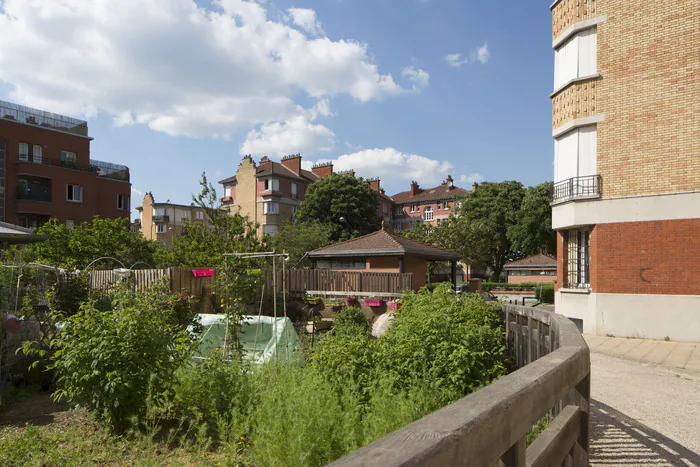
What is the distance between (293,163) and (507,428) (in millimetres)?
60402

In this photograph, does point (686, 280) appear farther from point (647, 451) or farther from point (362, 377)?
point (362, 377)

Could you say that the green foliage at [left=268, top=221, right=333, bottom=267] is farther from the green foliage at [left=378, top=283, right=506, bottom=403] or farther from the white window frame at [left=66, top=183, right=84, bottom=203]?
the green foliage at [left=378, top=283, right=506, bottom=403]

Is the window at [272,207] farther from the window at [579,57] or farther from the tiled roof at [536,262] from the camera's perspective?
the window at [579,57]

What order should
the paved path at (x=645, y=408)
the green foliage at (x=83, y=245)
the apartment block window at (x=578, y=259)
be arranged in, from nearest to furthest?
the paved path at (x=645, y=408) < the apartment block window at (x=578, y=259) < the green foliage at (x=83, y=245)

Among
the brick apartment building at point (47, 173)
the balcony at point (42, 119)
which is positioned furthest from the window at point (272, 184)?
the balcony at point (42, 119)

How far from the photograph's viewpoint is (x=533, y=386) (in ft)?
6.53

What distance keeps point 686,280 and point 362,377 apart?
11.7 meters

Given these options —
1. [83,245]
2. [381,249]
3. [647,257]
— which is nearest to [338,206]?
[381,249]

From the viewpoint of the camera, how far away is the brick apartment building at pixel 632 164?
13414 mm

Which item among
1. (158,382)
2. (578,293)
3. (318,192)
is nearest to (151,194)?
(318,192)

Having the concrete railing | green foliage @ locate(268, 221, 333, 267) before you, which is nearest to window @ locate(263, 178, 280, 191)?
green foliage @ locate(268, 221, 333, 267)

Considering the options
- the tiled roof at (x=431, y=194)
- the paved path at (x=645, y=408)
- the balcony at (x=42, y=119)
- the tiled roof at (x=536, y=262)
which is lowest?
the paved path at (x=645, y=408)

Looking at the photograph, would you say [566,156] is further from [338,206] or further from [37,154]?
[37,154]

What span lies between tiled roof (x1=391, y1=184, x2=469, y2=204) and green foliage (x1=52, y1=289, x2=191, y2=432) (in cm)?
7129
